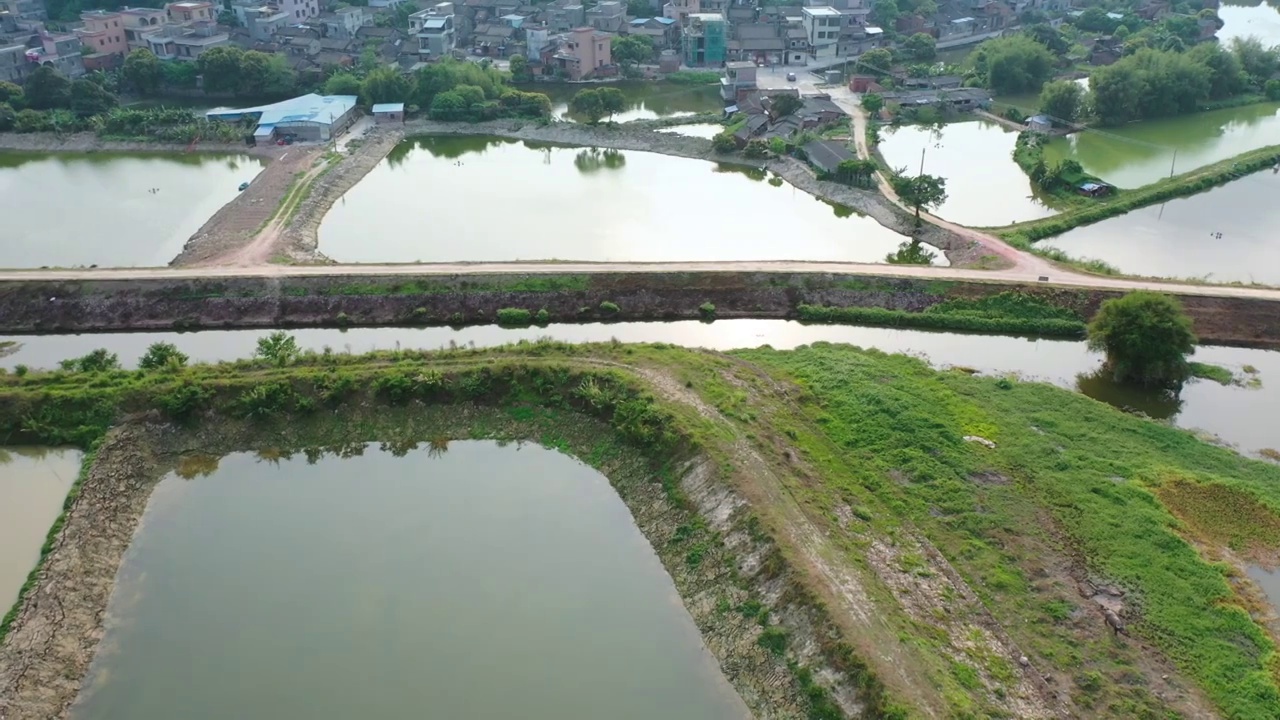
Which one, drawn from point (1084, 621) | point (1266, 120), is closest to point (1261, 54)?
point (1266, 120)

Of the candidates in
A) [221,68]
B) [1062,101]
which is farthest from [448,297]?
[1062,101]

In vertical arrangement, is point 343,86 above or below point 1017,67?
below

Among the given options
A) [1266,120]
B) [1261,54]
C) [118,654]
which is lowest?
[118,654]

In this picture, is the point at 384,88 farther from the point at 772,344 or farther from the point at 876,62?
the point at 772,344

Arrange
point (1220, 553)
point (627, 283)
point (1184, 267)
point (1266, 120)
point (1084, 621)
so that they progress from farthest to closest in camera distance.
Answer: point (1266, 120) → point (1184, 267) → point (627, 283) → point (1220, 553) → point (1084, 621)

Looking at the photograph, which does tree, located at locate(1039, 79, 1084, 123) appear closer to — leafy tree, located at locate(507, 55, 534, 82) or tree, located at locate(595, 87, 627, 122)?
tree, located at locate(595, 87, 627, 122)

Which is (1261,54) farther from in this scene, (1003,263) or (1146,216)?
(1003,263)

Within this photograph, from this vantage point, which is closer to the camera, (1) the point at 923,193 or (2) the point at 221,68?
(1) the point at 923,193
